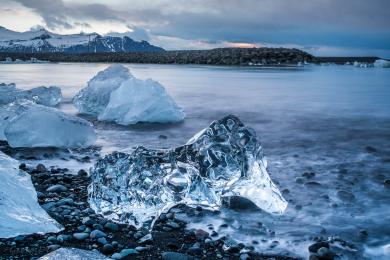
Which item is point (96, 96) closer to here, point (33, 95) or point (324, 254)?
point (33, 95)

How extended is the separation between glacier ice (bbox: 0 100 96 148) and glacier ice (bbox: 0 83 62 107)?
277cm

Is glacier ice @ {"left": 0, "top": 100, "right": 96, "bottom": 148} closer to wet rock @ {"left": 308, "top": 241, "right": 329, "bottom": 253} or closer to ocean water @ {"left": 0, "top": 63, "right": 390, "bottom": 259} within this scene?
ocean water @ {"left": 0, "top": 63, "right": 390, "bottom": 259}

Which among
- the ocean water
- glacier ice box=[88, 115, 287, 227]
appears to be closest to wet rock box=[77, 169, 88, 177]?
the ocean water

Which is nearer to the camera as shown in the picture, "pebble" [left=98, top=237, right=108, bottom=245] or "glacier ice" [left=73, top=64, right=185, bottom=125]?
"pebble" [left=98, top=237, right=108, bottom=245]

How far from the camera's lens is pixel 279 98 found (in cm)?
1098

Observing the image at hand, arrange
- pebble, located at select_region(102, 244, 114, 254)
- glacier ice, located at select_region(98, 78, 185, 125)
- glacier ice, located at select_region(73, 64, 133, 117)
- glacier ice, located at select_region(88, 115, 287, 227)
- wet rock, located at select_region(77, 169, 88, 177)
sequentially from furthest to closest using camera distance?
glacier ice, located at select_region(73, 64, 133, 117), glacier ice, located at select_region(98, 78, 185, 125), wet rock, located at select_region(77, 169, 88, 177), glacier ice, located at select_region(88, 115, 287, 227), pebble, located at select_region(102, 244, 114, 254)

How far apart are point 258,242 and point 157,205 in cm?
83

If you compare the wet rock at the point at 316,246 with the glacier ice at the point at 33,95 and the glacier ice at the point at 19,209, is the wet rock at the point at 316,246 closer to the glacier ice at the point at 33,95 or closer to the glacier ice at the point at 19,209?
the glacier ice at the point at 19,209

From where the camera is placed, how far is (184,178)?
130 inches

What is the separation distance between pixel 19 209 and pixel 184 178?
3.98 ft

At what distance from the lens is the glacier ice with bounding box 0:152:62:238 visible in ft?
8.68

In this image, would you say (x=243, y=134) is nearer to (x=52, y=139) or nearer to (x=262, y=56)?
(x=52, y=139)

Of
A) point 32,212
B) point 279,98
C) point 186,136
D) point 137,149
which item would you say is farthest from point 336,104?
point 32,212

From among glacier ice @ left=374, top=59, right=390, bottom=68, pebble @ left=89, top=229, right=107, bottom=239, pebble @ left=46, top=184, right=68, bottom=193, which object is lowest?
pebble @ left=89, top=229, right=107, bottom=239
